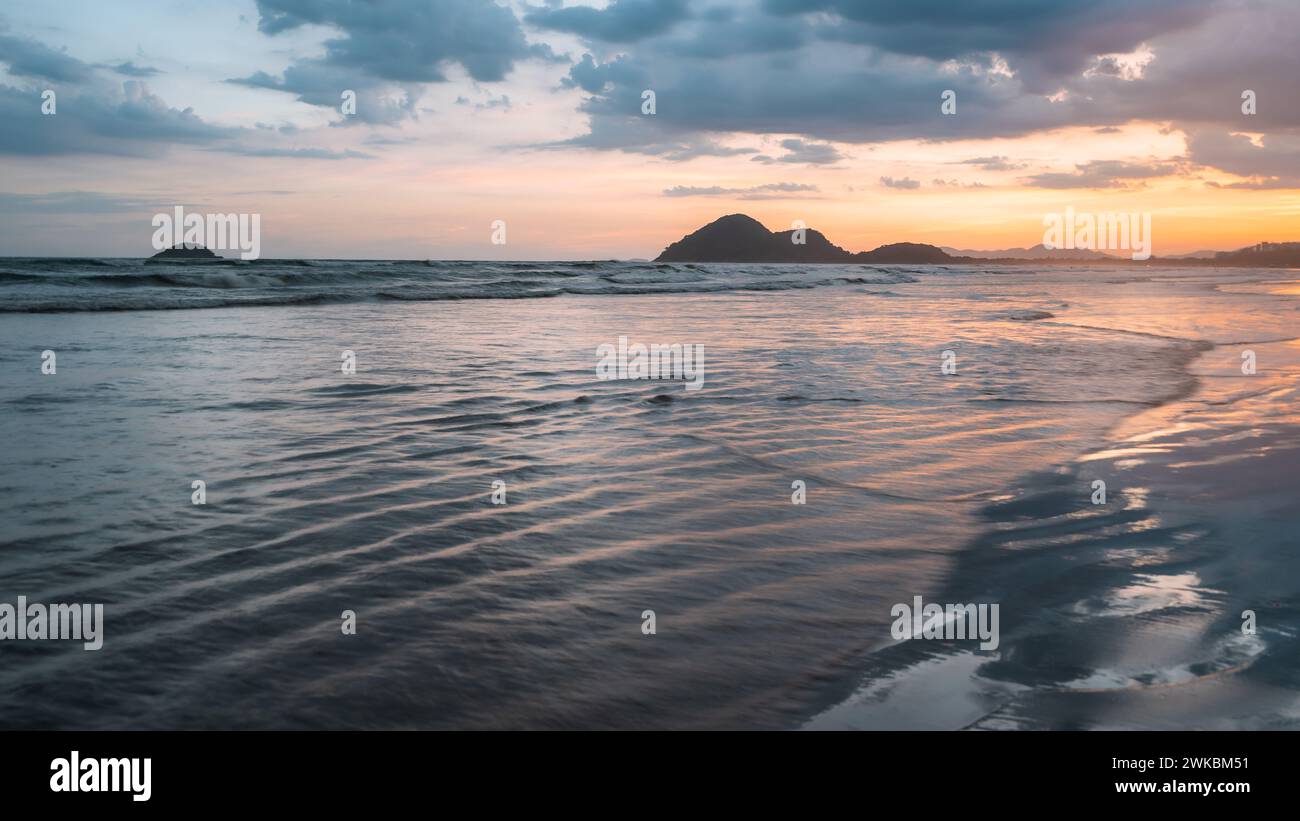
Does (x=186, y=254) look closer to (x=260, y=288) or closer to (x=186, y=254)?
(x=186, y=254)

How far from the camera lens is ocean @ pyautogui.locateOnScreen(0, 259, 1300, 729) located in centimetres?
307

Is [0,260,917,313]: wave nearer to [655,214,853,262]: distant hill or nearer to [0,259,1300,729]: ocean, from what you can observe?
[0,259,1300,729]: ocean

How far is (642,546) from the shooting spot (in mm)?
4684

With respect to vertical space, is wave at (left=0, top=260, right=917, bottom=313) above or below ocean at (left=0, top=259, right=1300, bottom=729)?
above

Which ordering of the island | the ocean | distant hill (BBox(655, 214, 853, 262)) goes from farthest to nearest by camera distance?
distant hill (BBox(655, 214, 853, 262))
the island
the ocean

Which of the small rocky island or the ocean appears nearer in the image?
the ocean

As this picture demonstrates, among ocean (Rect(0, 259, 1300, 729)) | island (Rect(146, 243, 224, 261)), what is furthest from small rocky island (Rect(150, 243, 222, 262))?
ocean (Rect(0, 259, 1300, 729))

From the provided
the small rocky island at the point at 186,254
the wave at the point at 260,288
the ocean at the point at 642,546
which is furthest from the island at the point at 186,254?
the ocean at the point at 642,546

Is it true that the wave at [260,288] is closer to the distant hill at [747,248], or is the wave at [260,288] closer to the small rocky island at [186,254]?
the small rocky island at [186,254]

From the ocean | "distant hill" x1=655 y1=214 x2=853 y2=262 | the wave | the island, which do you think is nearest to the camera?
the ocean

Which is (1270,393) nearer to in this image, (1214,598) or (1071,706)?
(1214,598)
